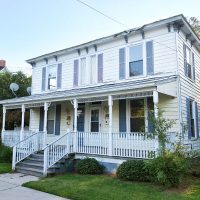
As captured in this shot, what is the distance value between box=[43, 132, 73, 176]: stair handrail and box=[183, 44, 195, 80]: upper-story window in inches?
274

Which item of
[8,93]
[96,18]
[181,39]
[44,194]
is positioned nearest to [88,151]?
[44,194]

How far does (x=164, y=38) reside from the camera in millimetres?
12930

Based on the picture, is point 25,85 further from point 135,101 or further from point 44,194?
point 44,194

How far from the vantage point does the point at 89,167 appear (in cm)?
1159

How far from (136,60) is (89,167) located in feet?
19.7

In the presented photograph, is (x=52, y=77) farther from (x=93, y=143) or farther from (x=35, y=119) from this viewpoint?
(x=93, y=143)

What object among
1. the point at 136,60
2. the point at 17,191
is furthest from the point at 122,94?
the point at 17,191

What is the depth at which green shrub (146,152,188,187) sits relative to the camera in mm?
8602

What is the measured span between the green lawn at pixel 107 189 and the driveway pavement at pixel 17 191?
0.31 m

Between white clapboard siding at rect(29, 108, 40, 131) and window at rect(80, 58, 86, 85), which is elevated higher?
window at rect(80, 58, 86, 85)

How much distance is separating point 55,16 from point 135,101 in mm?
5660

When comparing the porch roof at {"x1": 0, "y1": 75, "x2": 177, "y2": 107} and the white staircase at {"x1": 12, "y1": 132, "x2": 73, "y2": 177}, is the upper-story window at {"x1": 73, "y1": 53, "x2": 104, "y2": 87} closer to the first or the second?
the porch roof at {"x1": 0, "y1": 75, "x2": 177, "y2": 107}

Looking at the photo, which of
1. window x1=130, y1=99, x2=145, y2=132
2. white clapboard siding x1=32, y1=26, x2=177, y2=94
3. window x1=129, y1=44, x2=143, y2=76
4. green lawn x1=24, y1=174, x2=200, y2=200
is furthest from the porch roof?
green lawn x1=24, y1=174, x2=200, y2=200

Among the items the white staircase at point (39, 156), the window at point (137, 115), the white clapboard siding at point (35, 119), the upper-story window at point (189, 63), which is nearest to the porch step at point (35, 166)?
the white staircase at point (39, 156)
